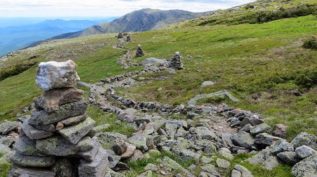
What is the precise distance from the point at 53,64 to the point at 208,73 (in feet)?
120

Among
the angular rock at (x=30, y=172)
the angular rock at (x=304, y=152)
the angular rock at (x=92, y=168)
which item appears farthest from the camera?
the angular rock at (x=304, y=152)

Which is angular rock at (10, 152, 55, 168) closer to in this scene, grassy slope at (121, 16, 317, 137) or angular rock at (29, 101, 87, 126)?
angular rock at (29, 101, 87, 126)

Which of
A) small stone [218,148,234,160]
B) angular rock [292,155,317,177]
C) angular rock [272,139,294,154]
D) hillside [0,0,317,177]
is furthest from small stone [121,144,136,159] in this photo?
angular rock [292,155,317,177]

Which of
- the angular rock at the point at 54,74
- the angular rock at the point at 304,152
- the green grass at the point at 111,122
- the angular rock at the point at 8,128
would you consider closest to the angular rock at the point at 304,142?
the angular rock at the point at 304,152

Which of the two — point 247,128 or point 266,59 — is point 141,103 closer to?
point 247,128

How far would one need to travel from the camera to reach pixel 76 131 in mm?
18844

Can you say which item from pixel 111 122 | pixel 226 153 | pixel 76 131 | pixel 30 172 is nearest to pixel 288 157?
pixel 226 153

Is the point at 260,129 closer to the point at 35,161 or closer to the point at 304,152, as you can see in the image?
the point at 304,152

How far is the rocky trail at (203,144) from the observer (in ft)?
72.7

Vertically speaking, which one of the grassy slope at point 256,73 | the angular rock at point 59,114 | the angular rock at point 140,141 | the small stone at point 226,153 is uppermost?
the angular rock at point 59,114

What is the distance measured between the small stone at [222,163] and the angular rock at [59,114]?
802 cm

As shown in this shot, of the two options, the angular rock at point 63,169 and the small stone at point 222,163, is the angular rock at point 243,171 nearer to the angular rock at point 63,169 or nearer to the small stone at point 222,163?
the small stone at point 222,163

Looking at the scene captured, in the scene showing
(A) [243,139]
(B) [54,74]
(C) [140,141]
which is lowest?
(A) [243,139]

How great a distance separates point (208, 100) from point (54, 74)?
23860 millimetres
